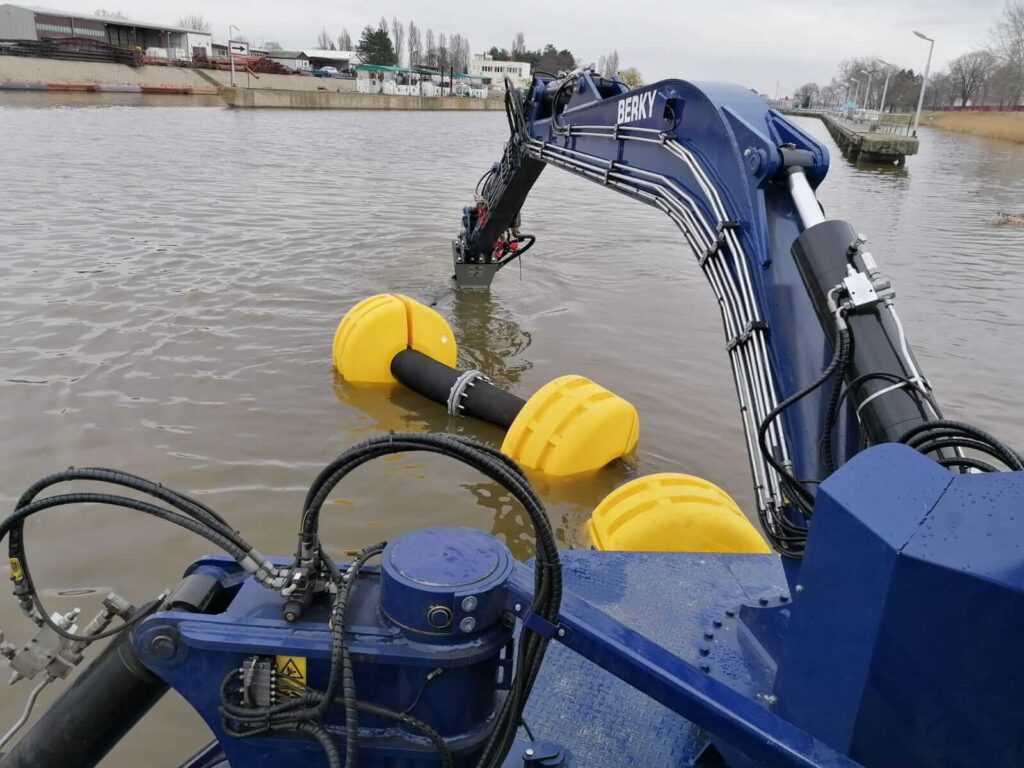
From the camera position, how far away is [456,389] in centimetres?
635

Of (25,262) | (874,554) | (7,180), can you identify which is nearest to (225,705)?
(874,554)

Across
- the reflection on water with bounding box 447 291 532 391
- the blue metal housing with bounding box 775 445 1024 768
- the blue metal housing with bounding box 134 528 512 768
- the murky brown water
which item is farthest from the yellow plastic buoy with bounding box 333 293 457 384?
the blue metal housing with bounding box 775 445 1024 768

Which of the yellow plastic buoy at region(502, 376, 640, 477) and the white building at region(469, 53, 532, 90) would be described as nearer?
the yellow plastic buoy at region(502, 376, 640, 477)

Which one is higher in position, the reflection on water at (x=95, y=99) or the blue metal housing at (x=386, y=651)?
the reflection on water at (x=95, y=99)

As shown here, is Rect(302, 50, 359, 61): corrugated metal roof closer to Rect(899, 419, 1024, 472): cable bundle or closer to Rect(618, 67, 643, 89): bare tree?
Rect(618, 67, 643, 89): bare tree

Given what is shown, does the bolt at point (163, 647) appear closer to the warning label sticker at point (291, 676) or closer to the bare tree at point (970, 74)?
the warning label sticker at point (291, 676)

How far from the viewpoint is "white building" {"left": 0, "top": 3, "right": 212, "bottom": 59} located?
A: 6706cm

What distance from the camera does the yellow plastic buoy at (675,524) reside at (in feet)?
12.5

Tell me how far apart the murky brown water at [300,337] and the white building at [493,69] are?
304 feet

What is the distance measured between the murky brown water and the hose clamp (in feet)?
0.50

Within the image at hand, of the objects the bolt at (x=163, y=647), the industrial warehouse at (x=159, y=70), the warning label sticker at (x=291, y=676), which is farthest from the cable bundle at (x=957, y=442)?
the industrial warehouse at (x=159, y=70)

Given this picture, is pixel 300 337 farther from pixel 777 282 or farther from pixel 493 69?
pixel 493 69

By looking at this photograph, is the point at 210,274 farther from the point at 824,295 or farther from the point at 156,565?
the point at 824,295

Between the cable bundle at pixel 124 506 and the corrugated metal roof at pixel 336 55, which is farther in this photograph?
the corrugated metal roof at pixel 336 55
